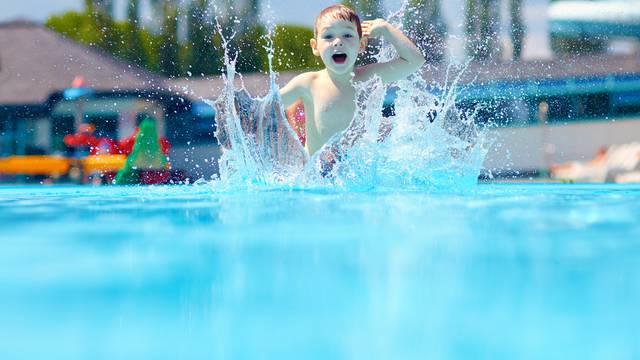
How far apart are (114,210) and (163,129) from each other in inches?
349

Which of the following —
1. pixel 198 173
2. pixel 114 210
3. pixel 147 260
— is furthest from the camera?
pixel 198 173

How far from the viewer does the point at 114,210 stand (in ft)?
8.98

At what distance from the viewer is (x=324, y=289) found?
3.69ft

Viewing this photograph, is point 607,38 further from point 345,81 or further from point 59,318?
point 59,318

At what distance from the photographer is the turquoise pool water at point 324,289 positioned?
84cm

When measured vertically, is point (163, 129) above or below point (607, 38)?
below

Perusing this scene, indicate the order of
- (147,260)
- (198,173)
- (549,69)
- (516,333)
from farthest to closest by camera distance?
(549,69) < (198,173) < (147,260) < (516,333)

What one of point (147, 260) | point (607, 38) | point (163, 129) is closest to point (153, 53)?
point (163, 129)

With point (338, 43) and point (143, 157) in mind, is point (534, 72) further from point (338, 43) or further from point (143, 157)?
point (338, 43)

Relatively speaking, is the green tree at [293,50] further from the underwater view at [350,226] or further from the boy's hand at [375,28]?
the boy's hand at [375,28]

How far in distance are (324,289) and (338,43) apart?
3.22 m

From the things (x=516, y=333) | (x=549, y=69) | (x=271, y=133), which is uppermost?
(x=549, y=69)

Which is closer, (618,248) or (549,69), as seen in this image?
(618,248)

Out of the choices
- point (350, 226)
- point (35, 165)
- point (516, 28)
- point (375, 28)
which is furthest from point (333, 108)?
point (516, 28)
